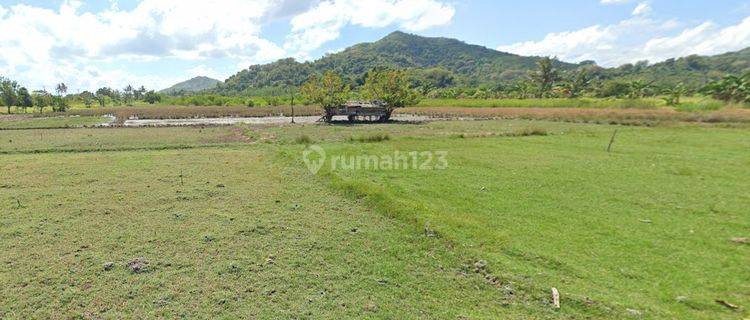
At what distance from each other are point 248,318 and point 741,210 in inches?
396

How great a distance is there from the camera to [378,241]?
7039mm

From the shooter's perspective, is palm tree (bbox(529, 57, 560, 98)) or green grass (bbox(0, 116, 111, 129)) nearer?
green grass (bbox(0, 116, 111, 129))

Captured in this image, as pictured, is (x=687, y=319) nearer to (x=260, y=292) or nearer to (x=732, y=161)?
(x=260, y=292)

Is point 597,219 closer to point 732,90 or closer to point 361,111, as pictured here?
point 361,111

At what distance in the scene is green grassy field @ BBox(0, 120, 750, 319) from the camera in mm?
4926

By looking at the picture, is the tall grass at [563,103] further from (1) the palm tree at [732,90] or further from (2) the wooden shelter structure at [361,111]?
(2) the wooden shelter structure at [361,111]

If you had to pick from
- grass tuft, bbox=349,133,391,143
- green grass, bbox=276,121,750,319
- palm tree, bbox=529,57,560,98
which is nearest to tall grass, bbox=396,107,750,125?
green grass, bbox=276,121,750,319

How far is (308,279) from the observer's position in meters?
5.60

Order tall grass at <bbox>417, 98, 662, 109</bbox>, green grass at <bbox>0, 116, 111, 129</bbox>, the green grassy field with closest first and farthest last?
the green grassy field, green grass at <bbox>0, 116, 111, 129</bbox>, tall grass at <bbox>417, 98, 662, 109</bbox>

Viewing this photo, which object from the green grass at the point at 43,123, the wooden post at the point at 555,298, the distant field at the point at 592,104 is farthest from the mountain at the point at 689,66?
the wooden post at the point at 555,298

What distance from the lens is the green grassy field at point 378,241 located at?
16.2 feet

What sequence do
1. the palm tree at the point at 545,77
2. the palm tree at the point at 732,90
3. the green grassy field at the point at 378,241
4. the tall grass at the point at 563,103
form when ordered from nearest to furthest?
the green grassy field at the point at 378,241 < the tall grass at the point at 563,103 < the palm tree at the point at 732,90 < the palm tree at the point at 545,77

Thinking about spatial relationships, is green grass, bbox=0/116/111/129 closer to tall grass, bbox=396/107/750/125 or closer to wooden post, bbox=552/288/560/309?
tall grass, bbox=396/107/750/125

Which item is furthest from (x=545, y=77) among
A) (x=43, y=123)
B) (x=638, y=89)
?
(x=43, y=123)
